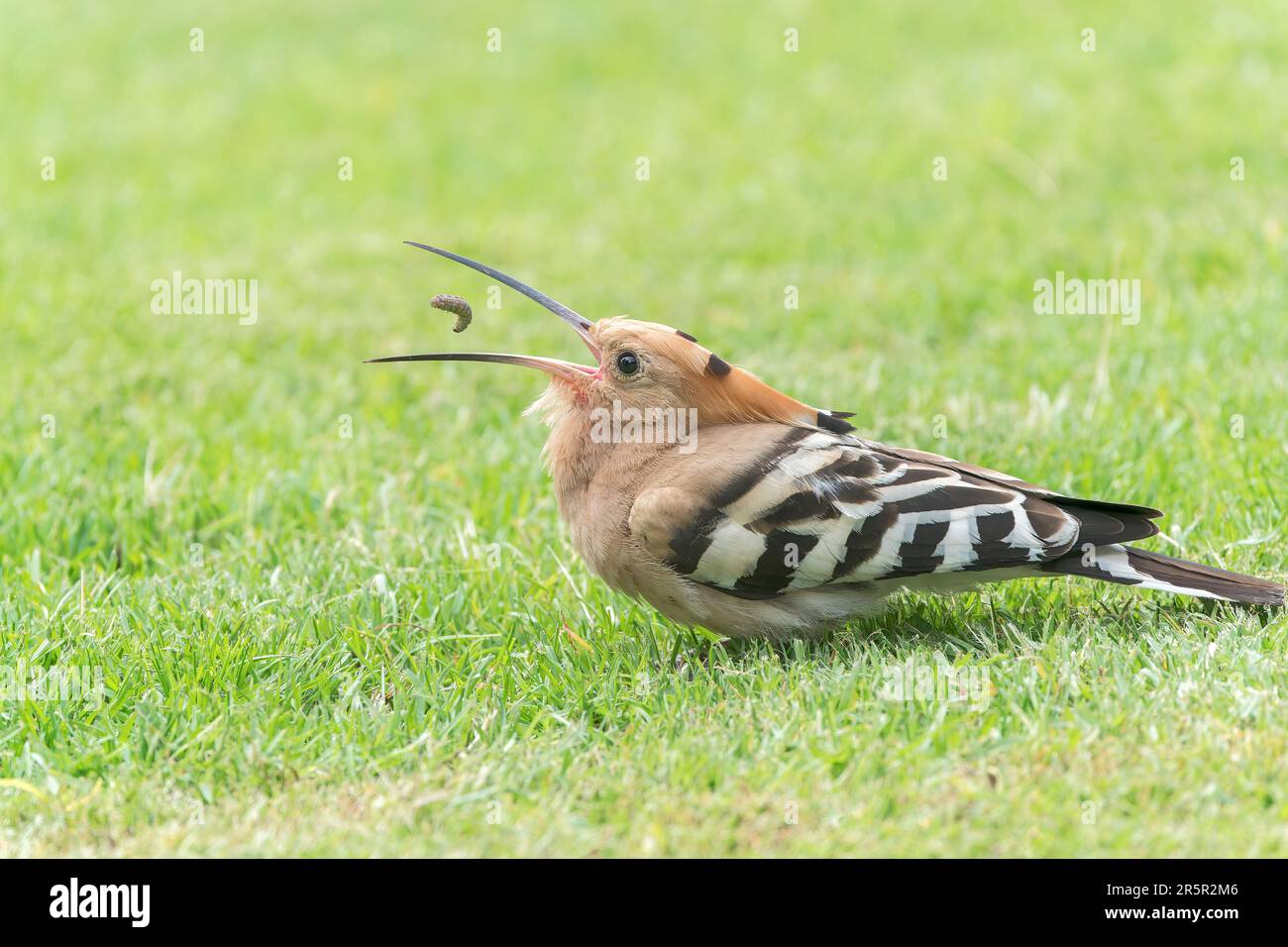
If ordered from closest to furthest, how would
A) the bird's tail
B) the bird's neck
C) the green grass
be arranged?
the green grass
the bird's tail
the bird's neck

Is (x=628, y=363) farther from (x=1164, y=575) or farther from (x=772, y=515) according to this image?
(x=1164, y=575)

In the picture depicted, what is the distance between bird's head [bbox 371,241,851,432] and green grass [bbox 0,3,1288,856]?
66 centimetres

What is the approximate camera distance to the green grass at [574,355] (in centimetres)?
309

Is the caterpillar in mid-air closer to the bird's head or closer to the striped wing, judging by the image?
the bird's head

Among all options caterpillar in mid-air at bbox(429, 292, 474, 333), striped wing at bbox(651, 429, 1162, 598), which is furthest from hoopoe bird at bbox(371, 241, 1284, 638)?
caterpillar in mid-air at bbox(429, 292, 474, 333)

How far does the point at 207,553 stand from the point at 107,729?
135 centimetres

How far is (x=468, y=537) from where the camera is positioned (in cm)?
473

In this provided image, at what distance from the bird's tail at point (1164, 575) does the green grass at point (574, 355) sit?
9 cm

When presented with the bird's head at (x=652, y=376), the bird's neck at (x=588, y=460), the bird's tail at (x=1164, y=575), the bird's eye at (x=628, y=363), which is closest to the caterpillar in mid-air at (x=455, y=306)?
the bird's head at (x=652, y=376)

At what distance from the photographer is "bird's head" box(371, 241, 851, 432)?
391 centimetres

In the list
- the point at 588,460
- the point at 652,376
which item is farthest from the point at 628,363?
the point at 588,460

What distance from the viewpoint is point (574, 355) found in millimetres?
6699

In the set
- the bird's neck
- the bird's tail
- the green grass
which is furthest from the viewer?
the bird's neck

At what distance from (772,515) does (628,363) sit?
2.01ft
